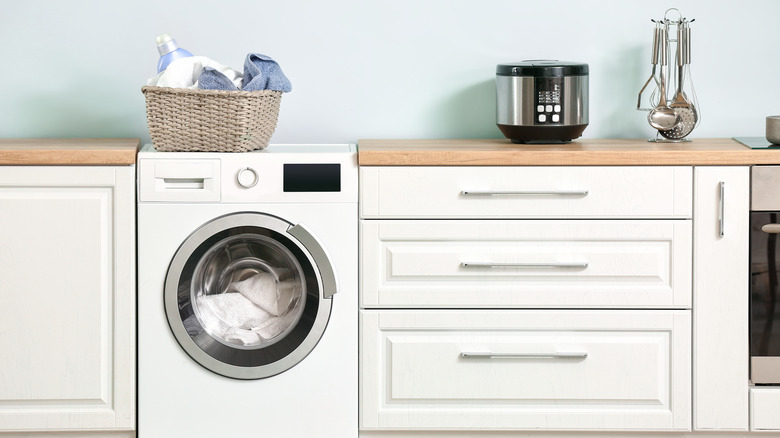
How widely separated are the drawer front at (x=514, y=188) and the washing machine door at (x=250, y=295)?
222mm

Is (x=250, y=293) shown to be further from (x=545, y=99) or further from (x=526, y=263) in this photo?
(x=545, y=99)

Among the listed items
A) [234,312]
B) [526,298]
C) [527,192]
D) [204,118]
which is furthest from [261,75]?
[526,298]

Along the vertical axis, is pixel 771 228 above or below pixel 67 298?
above

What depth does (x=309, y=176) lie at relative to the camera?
2.15 meters

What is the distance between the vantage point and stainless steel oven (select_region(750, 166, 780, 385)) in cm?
215

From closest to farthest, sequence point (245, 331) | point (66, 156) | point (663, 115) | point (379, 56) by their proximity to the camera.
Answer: point (66, 156) < point (245, 331) < point (663, 115) < point (379, 56)

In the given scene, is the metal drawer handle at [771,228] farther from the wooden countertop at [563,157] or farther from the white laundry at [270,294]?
the white laundry at [270,294]

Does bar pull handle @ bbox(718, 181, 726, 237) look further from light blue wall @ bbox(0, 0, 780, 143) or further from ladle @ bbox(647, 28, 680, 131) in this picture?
light blue wall @ bbox(0, 0, 780, 143)

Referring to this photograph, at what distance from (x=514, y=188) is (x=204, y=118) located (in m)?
0.78

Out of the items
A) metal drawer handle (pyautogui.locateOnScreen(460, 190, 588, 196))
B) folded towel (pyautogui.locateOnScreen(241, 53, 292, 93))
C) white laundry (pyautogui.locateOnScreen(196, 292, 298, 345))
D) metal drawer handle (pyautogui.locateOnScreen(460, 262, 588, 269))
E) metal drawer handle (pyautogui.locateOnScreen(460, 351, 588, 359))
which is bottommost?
metal drawer handle (pyautogui.locateOnScreen(460, 351, 588, 359))

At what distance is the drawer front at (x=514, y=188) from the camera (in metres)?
2.15

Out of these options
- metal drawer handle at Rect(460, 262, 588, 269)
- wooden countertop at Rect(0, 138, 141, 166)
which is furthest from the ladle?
wooden countertop at Rect(0, 138, 141, 166)

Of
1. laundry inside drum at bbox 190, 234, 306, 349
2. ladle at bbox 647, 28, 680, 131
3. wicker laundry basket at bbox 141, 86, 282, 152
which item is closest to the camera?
wicker laundry basket at bbox 141, 86, 282, 152

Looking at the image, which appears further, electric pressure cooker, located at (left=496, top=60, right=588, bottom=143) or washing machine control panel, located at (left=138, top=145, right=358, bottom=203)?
electric pressure cooker, located at (left=496, top=60, right=588, bottom=143)
